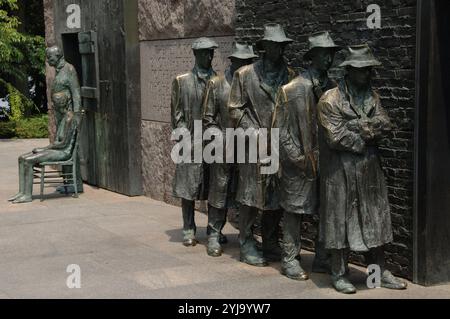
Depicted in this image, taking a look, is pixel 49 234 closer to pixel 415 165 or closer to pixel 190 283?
pixel 190 283

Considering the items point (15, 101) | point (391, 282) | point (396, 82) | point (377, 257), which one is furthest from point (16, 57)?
point (391, 282)

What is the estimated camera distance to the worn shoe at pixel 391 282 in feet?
19.8

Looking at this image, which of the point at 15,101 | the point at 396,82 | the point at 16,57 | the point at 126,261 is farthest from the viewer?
the point at 15,101

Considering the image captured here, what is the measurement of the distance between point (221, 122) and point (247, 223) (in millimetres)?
1058

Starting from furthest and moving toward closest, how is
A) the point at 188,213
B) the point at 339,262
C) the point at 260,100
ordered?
the point at 188,213 < the point at 260,100 < the point at 339,262

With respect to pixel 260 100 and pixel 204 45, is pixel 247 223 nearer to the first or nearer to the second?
pixel 260 100

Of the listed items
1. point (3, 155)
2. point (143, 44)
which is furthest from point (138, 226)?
point (3, 155)

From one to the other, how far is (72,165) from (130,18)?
2.30m

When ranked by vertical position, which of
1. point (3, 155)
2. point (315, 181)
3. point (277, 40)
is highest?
point (277, 40)

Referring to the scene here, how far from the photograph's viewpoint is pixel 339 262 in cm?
601

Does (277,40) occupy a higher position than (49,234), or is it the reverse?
(277,40)

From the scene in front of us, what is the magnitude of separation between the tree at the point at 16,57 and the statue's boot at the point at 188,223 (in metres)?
13.6

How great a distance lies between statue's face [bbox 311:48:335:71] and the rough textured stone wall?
2.91 metres

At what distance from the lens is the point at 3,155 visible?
1655 centimetres
